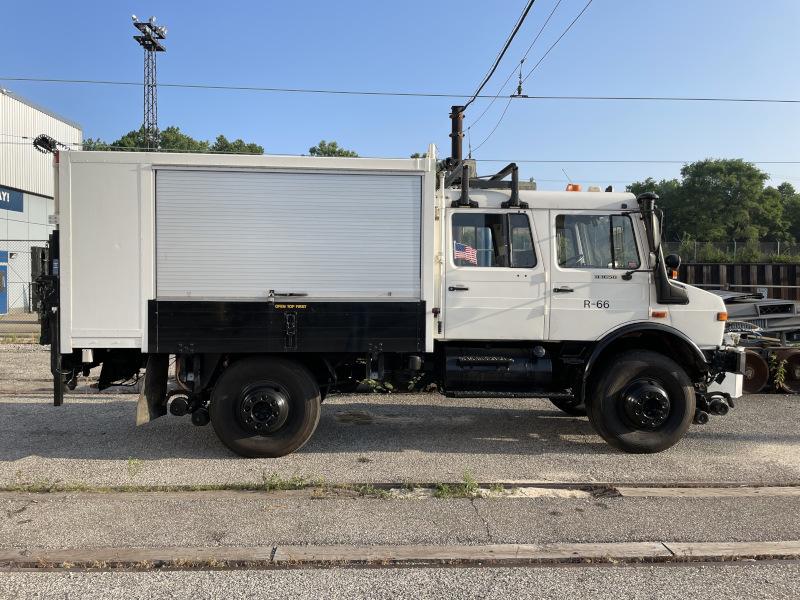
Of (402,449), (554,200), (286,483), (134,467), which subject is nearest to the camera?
(286,483)

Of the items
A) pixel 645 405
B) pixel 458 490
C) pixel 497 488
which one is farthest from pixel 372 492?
pixel 645 405

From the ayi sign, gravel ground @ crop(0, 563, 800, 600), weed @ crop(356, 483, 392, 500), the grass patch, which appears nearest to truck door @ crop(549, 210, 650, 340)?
the grass patch

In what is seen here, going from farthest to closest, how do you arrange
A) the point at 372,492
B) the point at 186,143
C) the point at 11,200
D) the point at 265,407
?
the point at 186,143 < the point at 11,200 < the point at 265,407 < the point at 372,492

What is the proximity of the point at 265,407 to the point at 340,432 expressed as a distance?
4.36ft

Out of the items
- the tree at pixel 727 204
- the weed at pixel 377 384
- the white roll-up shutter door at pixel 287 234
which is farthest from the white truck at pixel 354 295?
the tree at pixel 727 204

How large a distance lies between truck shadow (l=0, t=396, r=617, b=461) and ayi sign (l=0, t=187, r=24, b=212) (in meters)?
21.3

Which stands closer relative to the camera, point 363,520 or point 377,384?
point 363,520

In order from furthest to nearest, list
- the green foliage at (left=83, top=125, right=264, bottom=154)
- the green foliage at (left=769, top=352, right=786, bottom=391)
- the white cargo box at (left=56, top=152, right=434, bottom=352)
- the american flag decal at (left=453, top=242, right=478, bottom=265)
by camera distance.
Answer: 1. the green foliage at (left=83, top=125, right=264, bottom=154)
2. the green foliage at (left=769, top=352, right=786, bottom=391)
3. the american flag decal at (left=453, top=242, right=478, bottom=265)
4. the white cargo box at (left=56, top=152, right=434, bottom=352)

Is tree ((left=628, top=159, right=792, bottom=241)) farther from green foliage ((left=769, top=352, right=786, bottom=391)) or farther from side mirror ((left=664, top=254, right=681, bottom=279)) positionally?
side mirror ((left=664, top=254, right=681, bottom=279))

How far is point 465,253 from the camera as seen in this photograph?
5883 millimetres

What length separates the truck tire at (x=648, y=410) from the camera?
5.80 m

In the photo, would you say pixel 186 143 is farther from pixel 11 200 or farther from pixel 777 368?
pixel 777 368

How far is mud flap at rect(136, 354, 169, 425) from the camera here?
565 centimetres

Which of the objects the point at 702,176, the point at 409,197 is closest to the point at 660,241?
the point at 409,197
